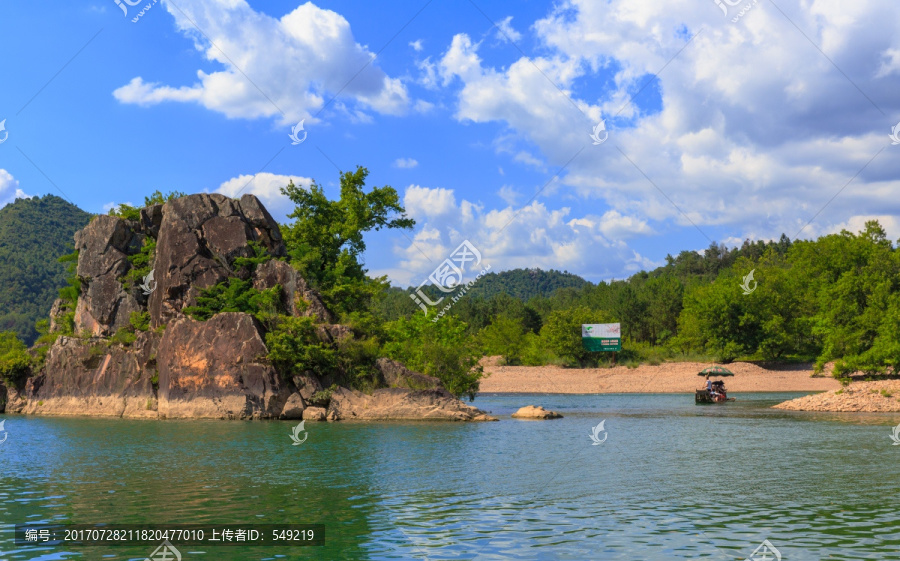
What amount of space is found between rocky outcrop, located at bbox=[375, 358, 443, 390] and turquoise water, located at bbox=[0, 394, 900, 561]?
22.9ft

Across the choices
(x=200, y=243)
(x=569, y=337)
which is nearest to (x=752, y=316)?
(x=569, y=337)

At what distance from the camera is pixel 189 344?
43.0 metres

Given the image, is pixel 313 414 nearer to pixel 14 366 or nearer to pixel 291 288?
pixel 291 288

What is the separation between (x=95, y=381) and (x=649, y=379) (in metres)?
57.8

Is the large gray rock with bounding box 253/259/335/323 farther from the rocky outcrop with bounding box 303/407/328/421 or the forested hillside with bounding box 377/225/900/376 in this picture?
the forested hillside with bounding box 377/225/900/376

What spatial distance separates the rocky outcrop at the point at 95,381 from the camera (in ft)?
151

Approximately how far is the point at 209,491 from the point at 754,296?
80.3 meters

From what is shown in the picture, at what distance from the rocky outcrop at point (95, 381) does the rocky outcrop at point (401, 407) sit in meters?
11.7

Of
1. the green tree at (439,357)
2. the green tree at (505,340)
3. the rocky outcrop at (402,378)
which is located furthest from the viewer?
the green tree at (505,340)

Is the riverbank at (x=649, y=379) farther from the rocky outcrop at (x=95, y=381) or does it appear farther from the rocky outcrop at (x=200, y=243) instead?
the rocky outcrop at (x=95, y=381)

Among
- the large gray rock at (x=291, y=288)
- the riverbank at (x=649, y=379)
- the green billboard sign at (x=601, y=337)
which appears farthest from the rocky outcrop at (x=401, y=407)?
the green billboard sign at (x=601, y=337)

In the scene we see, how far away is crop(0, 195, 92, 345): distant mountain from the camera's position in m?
119

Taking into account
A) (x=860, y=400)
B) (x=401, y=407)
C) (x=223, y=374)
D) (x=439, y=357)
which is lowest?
(x=401, y=407)

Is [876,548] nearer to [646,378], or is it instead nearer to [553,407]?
[553,407]
